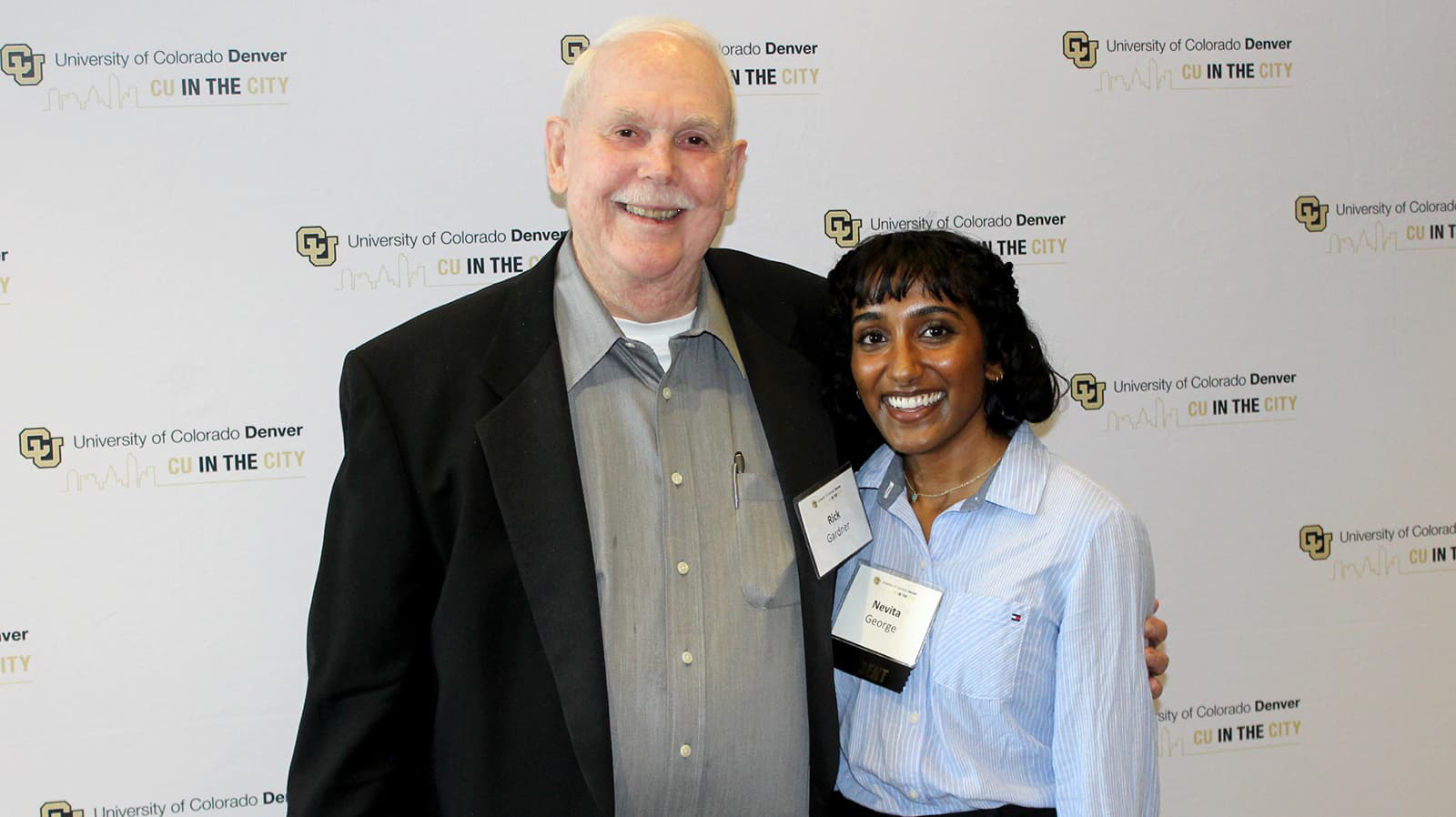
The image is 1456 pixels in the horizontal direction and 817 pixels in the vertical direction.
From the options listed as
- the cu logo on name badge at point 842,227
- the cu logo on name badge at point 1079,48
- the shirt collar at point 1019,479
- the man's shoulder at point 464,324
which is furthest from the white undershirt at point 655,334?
the cu logo on name badge at point 1079,48

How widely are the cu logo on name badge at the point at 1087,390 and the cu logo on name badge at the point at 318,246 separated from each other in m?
2.02

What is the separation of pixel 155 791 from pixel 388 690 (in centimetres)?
142

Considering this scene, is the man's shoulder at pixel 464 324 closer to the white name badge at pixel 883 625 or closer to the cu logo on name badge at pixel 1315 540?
the white name badge at pixel 883 625

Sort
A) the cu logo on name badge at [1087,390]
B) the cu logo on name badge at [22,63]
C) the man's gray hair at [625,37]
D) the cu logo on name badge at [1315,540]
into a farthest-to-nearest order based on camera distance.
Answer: the cu logo on name badge at [1315,540], the cu logo on name badge at [1087,390], the cu logo on name badge at [22,63], the man's gray hair at [625,37]

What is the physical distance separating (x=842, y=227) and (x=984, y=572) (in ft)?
4.45

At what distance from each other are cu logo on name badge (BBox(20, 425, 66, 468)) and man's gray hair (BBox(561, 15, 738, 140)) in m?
1.61

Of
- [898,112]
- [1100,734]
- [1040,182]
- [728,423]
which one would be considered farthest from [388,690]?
[1040,182]

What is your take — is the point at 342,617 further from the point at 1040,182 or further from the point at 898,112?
the point at 1040,182

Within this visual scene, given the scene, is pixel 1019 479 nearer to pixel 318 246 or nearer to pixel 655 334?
pixel 655 334

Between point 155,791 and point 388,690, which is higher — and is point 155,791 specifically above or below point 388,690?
below

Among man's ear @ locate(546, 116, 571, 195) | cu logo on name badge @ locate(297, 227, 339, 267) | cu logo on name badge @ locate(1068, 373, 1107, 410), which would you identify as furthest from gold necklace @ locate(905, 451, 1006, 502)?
cu logo on name badge @ locate(297, 227, 339, 267)

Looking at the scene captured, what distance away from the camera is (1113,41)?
9.66 feet

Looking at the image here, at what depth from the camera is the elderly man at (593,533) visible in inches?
65.2

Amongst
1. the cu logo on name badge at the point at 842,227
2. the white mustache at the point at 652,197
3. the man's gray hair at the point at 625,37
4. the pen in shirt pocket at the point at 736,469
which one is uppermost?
the man's gray hair at the point at 625,37
